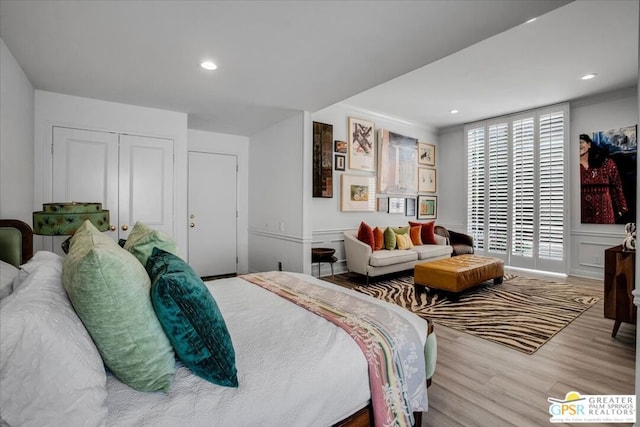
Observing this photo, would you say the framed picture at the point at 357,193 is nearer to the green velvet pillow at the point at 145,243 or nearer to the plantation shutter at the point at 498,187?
the plantation shutter at the point at 498,187

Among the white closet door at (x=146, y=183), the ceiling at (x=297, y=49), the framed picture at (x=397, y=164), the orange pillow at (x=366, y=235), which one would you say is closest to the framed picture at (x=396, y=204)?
the framed picture at (x=397, y=164)

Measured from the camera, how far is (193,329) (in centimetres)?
104

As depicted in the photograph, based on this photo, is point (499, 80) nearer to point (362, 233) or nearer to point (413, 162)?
point (413, 162)

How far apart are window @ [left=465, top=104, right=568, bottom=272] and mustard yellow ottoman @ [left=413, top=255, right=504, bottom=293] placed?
5.42ft

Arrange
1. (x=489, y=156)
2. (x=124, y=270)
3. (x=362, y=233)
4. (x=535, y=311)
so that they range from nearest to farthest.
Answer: (x=124, y=270) → (x=535, y=311) → (x=362, y=233) → (x=489, y=156)

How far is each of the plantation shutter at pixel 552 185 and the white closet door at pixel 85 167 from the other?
654 centimetres

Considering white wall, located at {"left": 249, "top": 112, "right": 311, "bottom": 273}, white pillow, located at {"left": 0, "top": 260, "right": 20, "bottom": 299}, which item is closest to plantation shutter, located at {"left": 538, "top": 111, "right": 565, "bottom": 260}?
white wall, located at {"left": 249, "top": 112, "right": 311, "bottom": 273}

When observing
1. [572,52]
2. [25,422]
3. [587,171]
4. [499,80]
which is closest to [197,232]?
[25,422]

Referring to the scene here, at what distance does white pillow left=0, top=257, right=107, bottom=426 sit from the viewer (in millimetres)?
692

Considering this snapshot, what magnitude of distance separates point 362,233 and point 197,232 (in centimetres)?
264

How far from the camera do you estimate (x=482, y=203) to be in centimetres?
616

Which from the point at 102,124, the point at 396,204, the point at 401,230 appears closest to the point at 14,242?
the point at 102,124

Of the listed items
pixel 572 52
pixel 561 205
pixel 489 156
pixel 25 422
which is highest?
pixel 572 52

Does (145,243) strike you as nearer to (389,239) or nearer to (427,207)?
(389,239)
